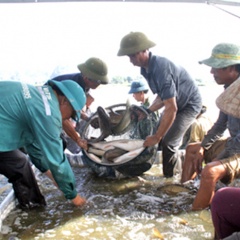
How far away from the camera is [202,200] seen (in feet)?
10.6

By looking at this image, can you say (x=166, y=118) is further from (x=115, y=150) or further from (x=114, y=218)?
(x=114, y=218)

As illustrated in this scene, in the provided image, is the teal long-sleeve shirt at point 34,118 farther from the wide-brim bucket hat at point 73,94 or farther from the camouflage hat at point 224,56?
the camouflage hat at point 224,56

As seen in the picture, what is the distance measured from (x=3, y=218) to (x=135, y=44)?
2.53 meters

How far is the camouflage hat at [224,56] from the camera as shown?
3.35 m

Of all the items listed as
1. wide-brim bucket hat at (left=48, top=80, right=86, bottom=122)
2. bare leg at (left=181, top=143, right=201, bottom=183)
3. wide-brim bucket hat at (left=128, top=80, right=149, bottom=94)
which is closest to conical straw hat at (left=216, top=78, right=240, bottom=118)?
wide-brim bucket hat at (left=48, top=80, right=86, bottom=122)

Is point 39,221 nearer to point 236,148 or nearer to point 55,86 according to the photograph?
point 55,86

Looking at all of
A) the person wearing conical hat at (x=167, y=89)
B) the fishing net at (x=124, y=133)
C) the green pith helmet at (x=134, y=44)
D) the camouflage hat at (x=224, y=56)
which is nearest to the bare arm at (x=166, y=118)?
the person wearing conical hat at (x=167, y=89)

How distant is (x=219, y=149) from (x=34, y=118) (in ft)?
7.87

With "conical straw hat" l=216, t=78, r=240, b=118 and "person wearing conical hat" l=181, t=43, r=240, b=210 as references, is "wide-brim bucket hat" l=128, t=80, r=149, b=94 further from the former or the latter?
"conical straw hat" l=216, t=78, r=240, b=118

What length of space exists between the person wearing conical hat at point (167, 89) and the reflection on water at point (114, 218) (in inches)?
27.2

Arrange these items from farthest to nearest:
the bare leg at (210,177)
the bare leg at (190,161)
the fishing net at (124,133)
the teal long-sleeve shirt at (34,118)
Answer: the fishing net at (124,133) < the bare leg at (190,161) < the bare leg at (210,177) < the teal long-sleeve shirt at (34,118)

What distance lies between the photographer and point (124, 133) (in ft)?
15.0

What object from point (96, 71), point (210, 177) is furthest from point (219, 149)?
point (96, 71)

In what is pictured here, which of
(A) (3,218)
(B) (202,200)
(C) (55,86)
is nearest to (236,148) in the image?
(B) (202,200)
